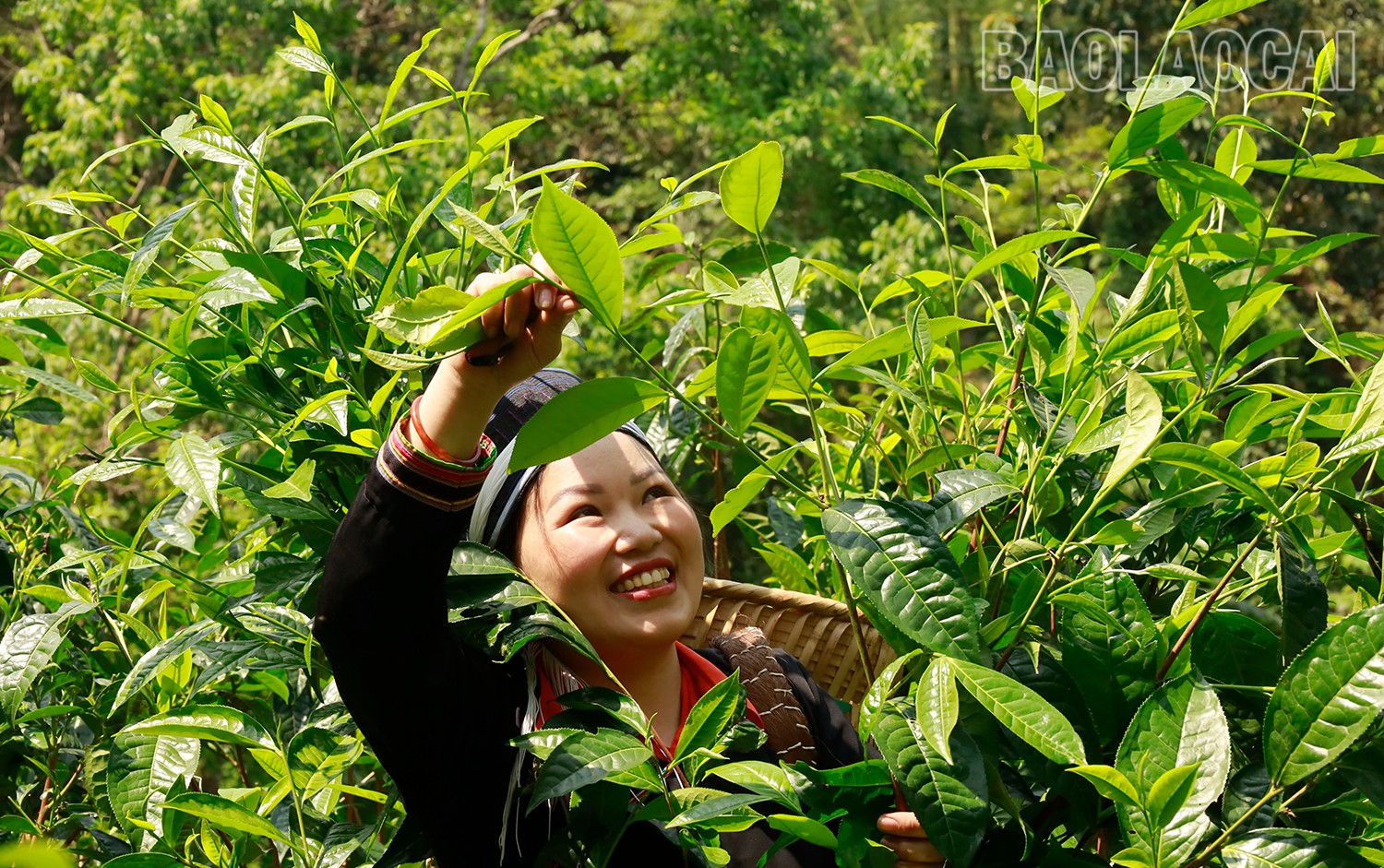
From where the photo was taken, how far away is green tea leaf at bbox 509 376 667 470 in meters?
0.48

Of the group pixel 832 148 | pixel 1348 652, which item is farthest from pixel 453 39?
pixel 1348 652

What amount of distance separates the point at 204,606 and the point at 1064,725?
1.78ft

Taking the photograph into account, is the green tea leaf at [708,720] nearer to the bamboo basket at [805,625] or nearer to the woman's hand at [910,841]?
the woman's hand at [910,841]

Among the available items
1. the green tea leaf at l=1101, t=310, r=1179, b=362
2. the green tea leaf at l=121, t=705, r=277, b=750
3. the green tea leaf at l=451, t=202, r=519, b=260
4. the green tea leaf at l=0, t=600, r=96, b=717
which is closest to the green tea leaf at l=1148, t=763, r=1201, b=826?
the green tea leaf at l=1101, t=310, r=1179, b=362

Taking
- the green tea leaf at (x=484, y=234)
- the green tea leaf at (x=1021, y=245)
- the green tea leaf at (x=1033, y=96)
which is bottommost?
the green tea leaf at (x=1021, y=245)

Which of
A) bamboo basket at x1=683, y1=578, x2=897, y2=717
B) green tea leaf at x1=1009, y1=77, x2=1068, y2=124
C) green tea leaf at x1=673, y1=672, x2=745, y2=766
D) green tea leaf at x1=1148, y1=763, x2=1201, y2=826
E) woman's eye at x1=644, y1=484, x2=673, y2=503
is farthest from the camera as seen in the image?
bamboo basket at x1=683, y1=578, x2=897, y2=717

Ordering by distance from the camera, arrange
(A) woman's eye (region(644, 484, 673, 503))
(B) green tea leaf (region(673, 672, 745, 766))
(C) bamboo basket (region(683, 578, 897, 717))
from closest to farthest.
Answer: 1. (B) green tea leaf (region(673, 672, 745, 766))
2. (A) woman's eye (region(644, 484, 673, 503))
3. (C) bamboo basket (region(683, 578, 897, 717))

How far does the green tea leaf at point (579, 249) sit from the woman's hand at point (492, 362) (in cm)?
4

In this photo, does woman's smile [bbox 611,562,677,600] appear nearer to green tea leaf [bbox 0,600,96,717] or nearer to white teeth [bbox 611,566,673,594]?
white teeth [bbox 611,566,673,594]

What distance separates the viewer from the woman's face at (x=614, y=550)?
72cm

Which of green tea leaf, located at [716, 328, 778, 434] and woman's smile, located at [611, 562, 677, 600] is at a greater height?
green tea leaf, located at [716, 328, 778, 434]

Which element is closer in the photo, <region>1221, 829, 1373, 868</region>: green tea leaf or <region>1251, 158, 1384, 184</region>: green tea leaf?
<region>1221, 829, 1373, 868</region>: green tea leaf

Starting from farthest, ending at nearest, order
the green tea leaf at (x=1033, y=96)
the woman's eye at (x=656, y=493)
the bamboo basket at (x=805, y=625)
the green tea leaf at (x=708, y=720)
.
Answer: the bamboo basket at (x=805, y=625) < the woman's eye at (x=656, y=493) < the green tea leaf at (x=1033, y=96) < the green tea leaf at (x=708, y=720)

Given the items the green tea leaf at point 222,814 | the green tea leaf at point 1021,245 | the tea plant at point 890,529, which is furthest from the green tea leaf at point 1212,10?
the green tea leaf at point 222,814
